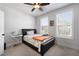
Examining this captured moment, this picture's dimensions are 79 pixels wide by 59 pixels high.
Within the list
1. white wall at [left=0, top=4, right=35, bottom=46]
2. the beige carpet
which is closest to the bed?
white wall at [left=0, top=4, right=35, bottom=46]

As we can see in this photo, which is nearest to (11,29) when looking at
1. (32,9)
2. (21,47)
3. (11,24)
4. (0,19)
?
(11,24)

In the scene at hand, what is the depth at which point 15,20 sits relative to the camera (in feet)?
6.87

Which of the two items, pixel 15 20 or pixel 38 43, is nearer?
pixel 15 20

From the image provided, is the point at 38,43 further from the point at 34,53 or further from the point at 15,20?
the point at 15,20

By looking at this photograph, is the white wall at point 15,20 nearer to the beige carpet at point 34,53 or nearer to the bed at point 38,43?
the bed at point 38,43

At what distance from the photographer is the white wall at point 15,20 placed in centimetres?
196

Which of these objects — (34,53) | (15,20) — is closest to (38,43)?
(34,53)

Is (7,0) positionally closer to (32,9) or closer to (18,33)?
(32,9)

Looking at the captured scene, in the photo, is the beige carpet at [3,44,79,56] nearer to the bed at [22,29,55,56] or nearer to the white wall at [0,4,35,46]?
the bed at [22,29,55,56]

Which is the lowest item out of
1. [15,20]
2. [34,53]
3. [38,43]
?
[34,53]

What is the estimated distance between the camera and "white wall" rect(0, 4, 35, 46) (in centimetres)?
196

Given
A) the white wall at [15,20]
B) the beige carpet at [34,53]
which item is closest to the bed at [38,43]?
the white wall at [15,20]

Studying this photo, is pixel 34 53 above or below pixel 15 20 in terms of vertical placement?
below

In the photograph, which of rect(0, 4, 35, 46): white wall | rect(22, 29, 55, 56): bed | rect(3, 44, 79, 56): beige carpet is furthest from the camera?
rect(22, 29, 55, 56): bed
